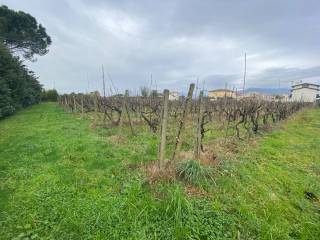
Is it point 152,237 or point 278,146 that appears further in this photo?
point 278,146

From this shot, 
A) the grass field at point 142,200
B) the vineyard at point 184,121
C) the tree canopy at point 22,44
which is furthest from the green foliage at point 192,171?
the tree canopy at point 22,44

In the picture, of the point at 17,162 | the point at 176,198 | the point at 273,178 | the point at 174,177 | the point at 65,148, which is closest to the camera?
the point at 176,198

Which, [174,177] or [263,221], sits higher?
[174,177]

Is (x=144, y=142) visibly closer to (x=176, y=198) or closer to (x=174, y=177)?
(x=174, y=177)

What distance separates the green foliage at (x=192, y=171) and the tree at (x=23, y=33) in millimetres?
25701

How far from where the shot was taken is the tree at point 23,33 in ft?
80.1

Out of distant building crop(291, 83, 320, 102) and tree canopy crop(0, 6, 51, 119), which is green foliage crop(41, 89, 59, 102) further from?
distant building crop(291, 83, 320, 102)

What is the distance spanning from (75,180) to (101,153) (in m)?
1.61

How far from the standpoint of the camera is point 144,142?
7125mm

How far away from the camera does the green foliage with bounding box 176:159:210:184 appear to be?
4.10 meters

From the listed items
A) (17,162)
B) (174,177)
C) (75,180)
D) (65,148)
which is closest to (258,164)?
(174,177)

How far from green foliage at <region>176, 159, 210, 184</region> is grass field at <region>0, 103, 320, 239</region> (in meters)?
0.14

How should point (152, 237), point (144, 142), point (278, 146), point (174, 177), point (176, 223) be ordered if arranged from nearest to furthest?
point (152, 237) → point (176, 223) → point (174, 177) → point (144, 142) → point (278, 146)

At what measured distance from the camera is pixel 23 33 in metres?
26.2
